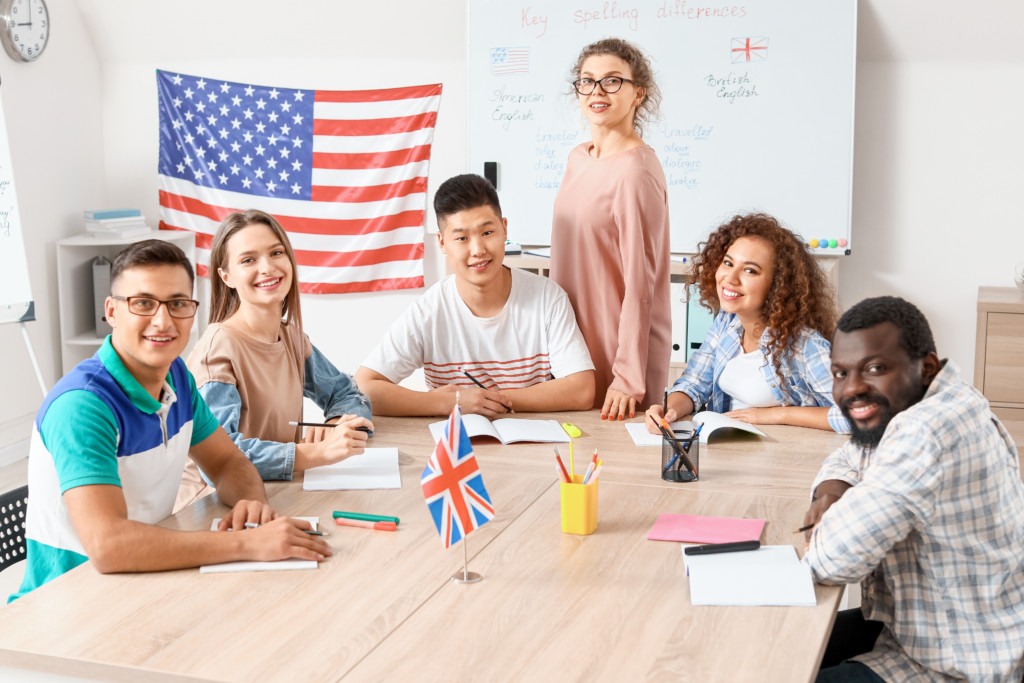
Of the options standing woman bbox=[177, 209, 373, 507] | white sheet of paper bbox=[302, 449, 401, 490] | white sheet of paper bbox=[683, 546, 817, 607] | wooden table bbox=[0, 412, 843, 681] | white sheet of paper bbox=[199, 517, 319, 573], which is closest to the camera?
wooden table bbox=[0, 412, 843, 681]

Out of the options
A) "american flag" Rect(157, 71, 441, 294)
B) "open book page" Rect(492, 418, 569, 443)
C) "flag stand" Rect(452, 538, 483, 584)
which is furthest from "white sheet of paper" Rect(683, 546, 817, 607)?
"american flag" Rect(157, 71, 441, 294)

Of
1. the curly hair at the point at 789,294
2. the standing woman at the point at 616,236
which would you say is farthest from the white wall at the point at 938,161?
the curly hair at the point at 789,294

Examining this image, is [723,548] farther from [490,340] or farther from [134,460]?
[490,340]

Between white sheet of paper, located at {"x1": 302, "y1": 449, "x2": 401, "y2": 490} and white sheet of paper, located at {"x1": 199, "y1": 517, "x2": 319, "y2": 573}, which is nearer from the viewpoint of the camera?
white sheet of paper, located at {"x1": 199, "y1": 517, "x2": 319, "y2": 573}

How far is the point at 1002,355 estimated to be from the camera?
4.00 meters

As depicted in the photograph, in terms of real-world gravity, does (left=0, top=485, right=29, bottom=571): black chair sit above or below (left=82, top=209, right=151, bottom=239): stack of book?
below

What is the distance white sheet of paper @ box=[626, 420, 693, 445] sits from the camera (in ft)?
7.50

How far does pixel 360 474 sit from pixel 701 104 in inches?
120

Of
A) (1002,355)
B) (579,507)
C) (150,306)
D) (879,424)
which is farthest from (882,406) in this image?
(1002,355)

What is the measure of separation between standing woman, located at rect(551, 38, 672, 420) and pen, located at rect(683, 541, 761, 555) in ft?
2.97

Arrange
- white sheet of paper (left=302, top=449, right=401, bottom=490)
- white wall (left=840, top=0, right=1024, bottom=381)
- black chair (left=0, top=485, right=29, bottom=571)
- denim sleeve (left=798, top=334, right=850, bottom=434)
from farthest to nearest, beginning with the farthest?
white wall (left=840, top=0, right=1024, bottom=381) < denim sleeve (left=798, top=334, right=850, bottom=434) < white sheet of paper (left=302, top=449, right=401, bottom=490) < black chair (left=0, top=485, right=29, bottom=571)

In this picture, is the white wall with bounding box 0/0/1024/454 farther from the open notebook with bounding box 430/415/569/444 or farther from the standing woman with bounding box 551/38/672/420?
the open notebook with bounding box 430/415/569/444

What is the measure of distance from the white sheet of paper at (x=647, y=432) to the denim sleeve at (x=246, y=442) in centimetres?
76

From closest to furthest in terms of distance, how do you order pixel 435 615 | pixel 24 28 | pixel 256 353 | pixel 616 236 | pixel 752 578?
pixel 435 615 < pixel 752 578 < pixel 256 353 < pixel 616 236 < pixel 24 28
